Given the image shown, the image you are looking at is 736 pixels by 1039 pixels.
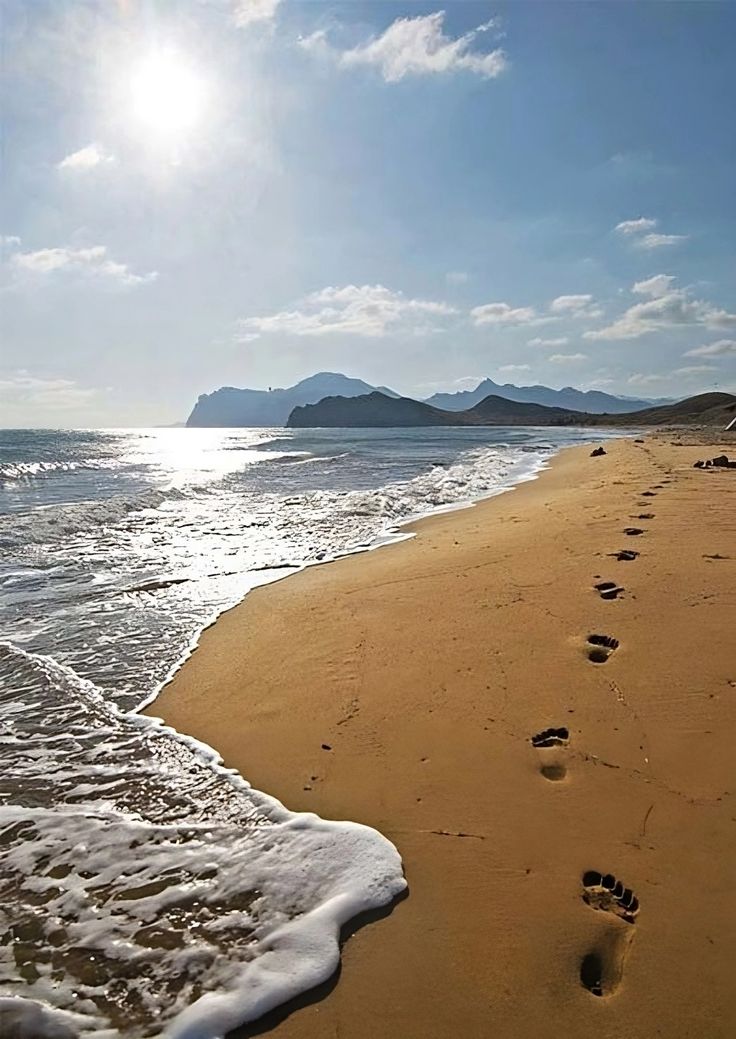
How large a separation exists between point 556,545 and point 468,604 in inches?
97.3

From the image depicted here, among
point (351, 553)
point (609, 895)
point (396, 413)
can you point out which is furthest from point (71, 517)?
point (396, 413)

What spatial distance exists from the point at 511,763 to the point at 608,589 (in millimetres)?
3039

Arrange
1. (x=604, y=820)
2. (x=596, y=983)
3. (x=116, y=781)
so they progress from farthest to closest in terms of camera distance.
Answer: (x=116, y=781), (x=604, y=820), (x=596, y=983)

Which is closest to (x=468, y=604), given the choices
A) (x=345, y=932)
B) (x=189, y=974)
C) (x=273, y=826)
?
(x=273, y=826)

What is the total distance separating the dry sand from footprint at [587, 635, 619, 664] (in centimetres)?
7

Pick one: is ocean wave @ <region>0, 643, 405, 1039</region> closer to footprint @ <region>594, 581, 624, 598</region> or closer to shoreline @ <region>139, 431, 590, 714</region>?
shoreline @ <region>139, 431, 590, 714</region>

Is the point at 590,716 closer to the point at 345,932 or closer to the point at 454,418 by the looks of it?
the point at 345,932

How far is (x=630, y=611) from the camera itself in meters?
5.21

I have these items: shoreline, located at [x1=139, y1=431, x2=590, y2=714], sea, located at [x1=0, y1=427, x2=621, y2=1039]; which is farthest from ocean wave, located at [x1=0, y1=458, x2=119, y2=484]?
sea, located at [x1=0, y1=427, x2=621, y2=1039]

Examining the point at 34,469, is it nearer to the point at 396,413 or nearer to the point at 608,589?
the point at 608,589

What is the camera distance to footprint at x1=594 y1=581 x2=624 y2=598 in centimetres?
568

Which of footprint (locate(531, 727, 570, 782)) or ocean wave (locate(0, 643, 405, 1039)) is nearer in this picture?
ocean wave (locate(0, 643, 405, 1039))

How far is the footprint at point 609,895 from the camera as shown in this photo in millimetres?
2367

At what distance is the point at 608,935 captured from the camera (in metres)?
2.26
